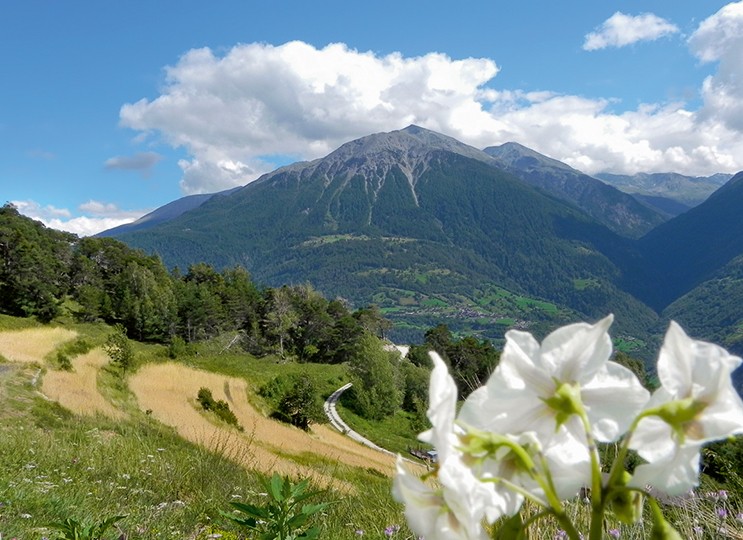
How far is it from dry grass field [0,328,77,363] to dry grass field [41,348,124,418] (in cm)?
134

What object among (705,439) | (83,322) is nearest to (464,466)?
(705,439)

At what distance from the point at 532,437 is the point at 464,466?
0.50ft

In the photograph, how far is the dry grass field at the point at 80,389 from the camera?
1717 centimetres

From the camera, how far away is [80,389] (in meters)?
20.7

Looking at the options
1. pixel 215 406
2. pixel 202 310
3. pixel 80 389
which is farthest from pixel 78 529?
pixel 202 310

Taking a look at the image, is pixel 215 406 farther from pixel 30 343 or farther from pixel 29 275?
pixel 29 275

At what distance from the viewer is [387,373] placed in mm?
60312

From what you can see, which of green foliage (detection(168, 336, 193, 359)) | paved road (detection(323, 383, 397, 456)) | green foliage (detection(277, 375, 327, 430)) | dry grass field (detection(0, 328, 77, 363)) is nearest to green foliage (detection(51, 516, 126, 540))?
dry grass field (detection(0, 328, 77, 363))

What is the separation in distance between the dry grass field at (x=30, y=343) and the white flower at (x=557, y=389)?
23.7 m

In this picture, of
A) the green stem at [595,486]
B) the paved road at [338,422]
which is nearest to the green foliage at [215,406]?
the paved road at [338,422]

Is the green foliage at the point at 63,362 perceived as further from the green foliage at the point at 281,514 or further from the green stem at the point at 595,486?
the green stem at the point at 595,486

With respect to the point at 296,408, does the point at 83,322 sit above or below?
above

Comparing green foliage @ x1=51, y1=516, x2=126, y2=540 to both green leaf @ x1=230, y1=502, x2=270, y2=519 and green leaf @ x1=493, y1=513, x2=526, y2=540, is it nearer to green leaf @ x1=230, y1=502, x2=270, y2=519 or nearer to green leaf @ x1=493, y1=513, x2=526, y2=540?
green leaf @ x1=230, y1=502, x2=270, y2=519

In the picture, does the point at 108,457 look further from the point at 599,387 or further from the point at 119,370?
the point at 119,370
